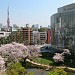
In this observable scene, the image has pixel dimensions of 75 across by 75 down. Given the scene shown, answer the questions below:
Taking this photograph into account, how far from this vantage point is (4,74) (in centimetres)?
2319

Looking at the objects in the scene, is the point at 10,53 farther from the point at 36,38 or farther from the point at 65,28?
the point at 36,38

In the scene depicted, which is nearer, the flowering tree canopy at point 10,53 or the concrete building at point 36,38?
the flowering tree canopy at point 10,53

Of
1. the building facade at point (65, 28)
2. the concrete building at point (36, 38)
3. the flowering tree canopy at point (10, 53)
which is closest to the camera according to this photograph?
the flowering tree canopy at point (10, 53)

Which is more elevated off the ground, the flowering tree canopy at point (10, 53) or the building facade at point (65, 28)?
the building facade at point (65, 28)

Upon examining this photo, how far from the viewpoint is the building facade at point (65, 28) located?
50344 mm

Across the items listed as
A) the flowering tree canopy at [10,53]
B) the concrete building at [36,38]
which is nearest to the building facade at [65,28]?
the flowering tree canopy at [10,53]

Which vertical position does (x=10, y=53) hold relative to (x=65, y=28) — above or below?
below

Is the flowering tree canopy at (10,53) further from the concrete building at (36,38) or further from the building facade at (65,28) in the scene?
the concrete building at (36,38)

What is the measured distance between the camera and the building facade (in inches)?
1982

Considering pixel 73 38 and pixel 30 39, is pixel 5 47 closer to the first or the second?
pixel 73 38

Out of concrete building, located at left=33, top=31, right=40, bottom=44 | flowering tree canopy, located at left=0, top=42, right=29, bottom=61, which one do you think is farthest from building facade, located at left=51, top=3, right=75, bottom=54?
concrete building, located at left=33, top=31, right=40, bottom=44

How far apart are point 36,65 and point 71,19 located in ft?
48.2

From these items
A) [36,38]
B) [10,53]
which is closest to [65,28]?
[10,53]

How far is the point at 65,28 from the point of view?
53.2 m
